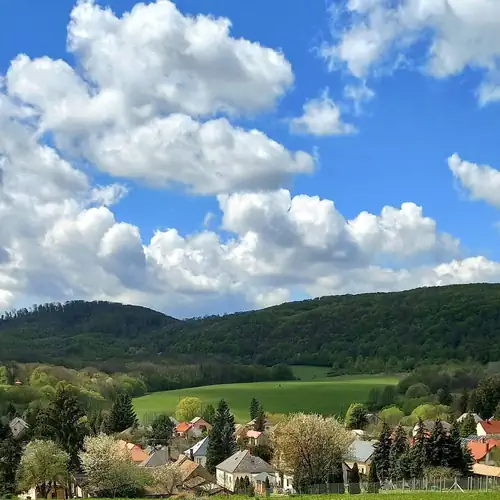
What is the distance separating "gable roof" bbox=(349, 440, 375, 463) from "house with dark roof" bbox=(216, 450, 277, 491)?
9.56m

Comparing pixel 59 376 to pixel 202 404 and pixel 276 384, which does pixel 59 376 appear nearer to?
pixel 202 404

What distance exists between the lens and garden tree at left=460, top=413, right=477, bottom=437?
99.9 m

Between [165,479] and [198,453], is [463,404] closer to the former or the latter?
[198,453]

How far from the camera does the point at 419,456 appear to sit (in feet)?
223

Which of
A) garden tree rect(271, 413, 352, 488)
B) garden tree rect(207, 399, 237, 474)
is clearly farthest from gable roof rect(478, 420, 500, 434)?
garden tree rect(271, 413, 352, 488)

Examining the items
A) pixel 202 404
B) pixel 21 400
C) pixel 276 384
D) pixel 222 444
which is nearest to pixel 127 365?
pixel 276 384

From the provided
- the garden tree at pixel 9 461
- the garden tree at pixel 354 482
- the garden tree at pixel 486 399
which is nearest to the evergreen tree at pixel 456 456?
the garden tree at pixel 354 482

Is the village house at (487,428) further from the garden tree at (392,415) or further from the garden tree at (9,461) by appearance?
the garden tree at (9,461)

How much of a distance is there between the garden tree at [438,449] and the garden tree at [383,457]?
526 cm

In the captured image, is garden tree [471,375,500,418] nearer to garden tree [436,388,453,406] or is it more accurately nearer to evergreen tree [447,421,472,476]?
garden tree [436,388,453,406]

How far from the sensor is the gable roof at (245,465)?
252 feet

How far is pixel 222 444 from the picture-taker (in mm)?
87812

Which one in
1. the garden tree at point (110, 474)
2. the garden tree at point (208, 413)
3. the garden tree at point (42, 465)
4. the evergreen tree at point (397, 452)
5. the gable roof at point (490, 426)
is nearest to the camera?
the garden tree at point (42, 465)

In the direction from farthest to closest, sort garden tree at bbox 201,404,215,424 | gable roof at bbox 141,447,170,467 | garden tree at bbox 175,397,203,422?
garden tree at bbox 175,397,203,422, garden tree at bbox 201,404,215,424, gable roof at bbox 141,447,170,467
